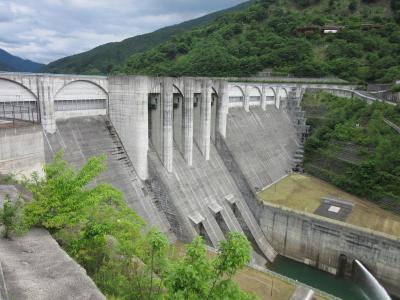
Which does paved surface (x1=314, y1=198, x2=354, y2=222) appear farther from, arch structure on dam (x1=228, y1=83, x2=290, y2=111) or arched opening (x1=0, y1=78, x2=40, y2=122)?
arched opening (x1=0, y1=78, x2=40, y2=122)

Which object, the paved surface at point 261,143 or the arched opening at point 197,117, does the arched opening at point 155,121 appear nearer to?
the arched opening at point 197,117

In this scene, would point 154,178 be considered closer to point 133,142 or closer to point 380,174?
point 133,142

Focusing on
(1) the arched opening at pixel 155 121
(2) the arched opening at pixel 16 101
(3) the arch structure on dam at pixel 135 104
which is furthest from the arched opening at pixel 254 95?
(2) the arched opening at pixel 16 101

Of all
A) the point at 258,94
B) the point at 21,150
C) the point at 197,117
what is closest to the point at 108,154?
the point at 21,150

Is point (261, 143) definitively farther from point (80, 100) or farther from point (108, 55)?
point (108, 55)

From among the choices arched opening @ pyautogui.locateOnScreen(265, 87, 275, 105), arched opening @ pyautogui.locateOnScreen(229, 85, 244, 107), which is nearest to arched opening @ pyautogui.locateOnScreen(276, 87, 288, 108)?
arched opening @ pyautogui.locateOnScreen(265, 87, 275, 105)

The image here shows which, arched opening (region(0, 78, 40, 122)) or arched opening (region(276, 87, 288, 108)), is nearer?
arched opening (region(0, 78, 40, 122))

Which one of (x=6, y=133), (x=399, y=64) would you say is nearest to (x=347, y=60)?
(x=399, y=64)
